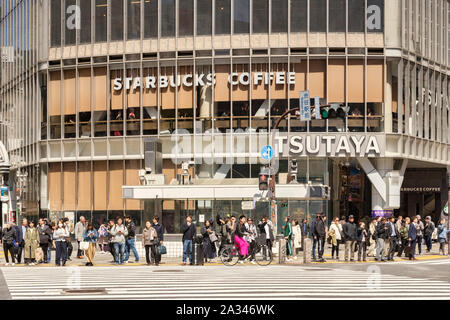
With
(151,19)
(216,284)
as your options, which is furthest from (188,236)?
(151,19)

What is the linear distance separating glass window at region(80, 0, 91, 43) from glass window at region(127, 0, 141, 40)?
2.76 metres

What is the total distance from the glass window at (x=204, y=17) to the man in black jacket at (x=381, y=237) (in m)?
21.5

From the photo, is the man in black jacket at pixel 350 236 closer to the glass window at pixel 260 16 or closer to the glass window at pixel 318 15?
the glass window at pixel 318 15

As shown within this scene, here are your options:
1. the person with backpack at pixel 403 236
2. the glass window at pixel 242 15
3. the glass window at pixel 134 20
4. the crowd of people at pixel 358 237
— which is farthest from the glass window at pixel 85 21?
the person with backpack at pixel 403 236

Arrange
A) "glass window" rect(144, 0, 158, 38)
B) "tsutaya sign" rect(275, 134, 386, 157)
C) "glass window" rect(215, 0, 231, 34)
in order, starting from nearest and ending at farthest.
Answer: "tsutaya sign" rect(275, 134, 386, 157)
"glass window" rect(215, 0, 231, 34)
"glass window" rect(144, 0, 158, 38)

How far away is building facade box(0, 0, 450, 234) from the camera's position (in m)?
54.8

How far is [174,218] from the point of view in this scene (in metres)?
48.2

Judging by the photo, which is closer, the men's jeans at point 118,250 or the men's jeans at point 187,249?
the men's jeans at point 187,249

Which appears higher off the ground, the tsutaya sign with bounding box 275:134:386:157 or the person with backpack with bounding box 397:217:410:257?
the tsutaya sign with bounding box 275:134:386:157

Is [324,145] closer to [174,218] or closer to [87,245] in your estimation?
[174,218]

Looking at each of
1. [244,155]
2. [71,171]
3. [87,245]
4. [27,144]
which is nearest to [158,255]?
[87,245]

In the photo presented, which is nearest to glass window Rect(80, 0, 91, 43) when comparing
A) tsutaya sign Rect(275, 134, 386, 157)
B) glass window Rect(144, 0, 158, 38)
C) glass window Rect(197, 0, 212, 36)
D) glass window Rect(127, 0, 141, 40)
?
glass window Rect(127, 0, 141, 40)

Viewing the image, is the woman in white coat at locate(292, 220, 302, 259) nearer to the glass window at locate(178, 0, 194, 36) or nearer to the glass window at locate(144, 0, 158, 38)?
the glass window at locate(178, 0, 194, 36)

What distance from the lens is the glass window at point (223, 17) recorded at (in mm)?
55469
